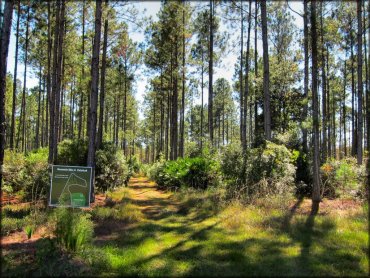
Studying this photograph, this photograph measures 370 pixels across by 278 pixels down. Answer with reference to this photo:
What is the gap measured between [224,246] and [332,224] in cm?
257

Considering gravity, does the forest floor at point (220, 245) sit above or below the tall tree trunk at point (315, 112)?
below

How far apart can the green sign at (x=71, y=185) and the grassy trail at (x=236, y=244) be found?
89 cm

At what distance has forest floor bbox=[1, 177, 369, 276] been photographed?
4641 mm

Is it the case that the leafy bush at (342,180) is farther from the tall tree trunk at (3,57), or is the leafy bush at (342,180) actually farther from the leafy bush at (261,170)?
the tall tree trunk at (3,57)

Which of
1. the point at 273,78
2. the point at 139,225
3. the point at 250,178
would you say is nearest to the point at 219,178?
the point at 250,178

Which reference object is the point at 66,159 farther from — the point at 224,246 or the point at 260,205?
the point at 224,246

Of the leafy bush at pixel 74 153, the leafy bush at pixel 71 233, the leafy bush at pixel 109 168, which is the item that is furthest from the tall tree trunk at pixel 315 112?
the leafy bush at pixel 74 153

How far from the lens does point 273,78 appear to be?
67.2 feet

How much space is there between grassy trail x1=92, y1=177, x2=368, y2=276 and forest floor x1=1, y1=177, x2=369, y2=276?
0.05ft

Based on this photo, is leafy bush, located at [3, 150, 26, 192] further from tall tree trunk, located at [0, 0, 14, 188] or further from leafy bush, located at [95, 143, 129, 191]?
tall tree trunk, located at [0, 0, 14, 188]

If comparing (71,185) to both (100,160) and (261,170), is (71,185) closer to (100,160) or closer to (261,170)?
(100,160)

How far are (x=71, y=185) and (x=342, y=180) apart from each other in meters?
8.87

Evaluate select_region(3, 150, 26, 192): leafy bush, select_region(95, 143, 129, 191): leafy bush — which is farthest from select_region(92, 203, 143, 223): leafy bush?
select_region(95, 143, 129, 191): leafy bush

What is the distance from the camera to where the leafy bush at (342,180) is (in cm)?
1001
